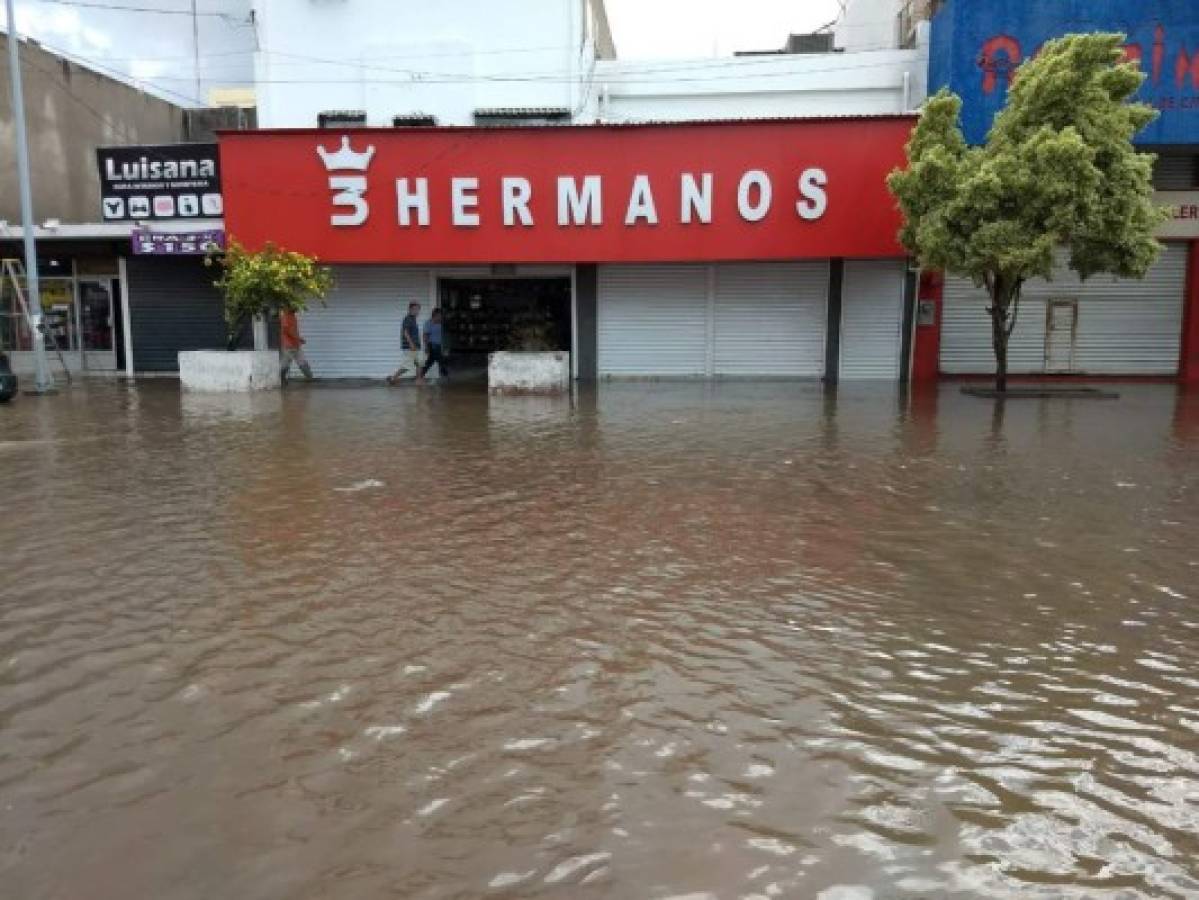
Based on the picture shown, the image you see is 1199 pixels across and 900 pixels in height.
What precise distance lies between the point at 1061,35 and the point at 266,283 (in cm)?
1564

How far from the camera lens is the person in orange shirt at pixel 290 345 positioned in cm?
1948

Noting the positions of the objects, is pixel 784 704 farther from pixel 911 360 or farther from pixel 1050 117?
pixel 911 360

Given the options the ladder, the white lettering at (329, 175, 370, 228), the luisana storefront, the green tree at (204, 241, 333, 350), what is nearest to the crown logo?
the luisana storefront

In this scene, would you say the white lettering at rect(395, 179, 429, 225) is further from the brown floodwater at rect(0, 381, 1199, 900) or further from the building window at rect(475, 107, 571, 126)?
the brown floodwater at rect(0, 381, 1199, 900)

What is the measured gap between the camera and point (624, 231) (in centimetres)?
1886

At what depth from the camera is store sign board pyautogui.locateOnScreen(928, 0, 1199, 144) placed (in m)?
17.7

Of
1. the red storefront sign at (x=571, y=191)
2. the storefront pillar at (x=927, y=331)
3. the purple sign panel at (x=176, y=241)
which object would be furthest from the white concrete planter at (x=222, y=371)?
the storefront pillar at (x=927, y=331)

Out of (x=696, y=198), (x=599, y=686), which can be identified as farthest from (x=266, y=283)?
(x=599, y=686)

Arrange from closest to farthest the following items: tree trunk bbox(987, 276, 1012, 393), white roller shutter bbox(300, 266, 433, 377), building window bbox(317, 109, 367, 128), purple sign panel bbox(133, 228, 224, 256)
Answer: tree trunk bbox(987, 276, 1012, 393)
purple sign panel bbox(133, 228, 224, 256)
white roller shutter bbox(300, 266, 433, 377)
building window bbox(317, 109, 367, 128)

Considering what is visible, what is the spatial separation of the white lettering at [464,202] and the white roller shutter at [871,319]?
25.4 ft

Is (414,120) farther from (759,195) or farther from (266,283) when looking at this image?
(759,195)

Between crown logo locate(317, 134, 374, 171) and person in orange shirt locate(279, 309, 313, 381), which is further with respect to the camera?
person in orange shirt locate(279, 309, 313, 381)

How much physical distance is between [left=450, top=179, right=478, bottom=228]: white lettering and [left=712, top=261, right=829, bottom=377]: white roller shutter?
5.21 metres

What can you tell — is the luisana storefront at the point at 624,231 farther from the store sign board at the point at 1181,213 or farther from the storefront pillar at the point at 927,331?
the store sign board at the point at 1181,213
